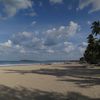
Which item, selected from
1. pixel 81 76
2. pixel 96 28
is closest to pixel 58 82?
pixel 81 76

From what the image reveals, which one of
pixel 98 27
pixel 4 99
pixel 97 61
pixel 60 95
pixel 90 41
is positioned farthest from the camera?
pixel 97 61

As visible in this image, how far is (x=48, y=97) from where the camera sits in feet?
35.9

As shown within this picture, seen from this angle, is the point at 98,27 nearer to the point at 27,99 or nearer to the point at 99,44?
the point at 99,44

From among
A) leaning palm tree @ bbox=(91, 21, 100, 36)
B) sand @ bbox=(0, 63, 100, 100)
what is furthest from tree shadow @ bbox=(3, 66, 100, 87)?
leaning palm tree @ bbox=(91, 21, 100, 36)

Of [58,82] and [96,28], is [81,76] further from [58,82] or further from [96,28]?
[96,28]

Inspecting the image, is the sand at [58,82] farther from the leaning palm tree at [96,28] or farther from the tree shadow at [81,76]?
the leaning palm tree at [96,28]

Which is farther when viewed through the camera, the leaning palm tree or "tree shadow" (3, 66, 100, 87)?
the leaning palm tree

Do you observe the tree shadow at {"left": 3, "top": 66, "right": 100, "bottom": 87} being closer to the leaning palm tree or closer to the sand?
the sand

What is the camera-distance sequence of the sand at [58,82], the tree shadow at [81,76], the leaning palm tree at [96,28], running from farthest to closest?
the leaning palm tree at [96,28]
the tree shadow at [81,76]
the sand at [58,82]

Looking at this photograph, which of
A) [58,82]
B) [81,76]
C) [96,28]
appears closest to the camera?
[58,82]

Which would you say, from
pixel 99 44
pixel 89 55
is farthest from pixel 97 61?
pixel 99 44

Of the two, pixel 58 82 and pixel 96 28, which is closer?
pixel 58 82

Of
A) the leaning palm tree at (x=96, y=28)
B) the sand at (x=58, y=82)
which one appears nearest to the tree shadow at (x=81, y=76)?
the sand at (x=58, y=82)

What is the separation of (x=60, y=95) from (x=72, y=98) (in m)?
0.91
